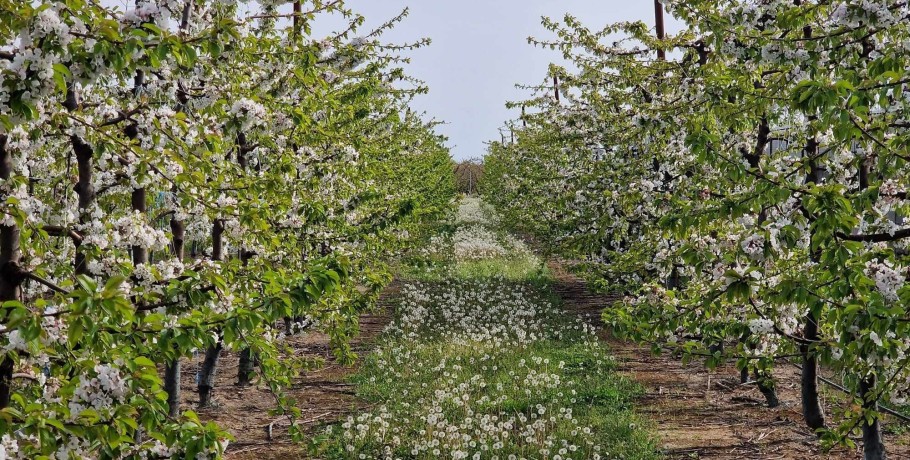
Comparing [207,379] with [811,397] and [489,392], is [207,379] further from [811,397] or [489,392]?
[811,397]

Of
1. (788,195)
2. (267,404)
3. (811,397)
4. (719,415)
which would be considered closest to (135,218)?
(788,195)

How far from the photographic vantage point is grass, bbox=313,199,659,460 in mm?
8211

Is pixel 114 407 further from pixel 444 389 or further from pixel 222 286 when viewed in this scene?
pixel 444 389

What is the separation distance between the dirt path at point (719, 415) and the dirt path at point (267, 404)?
4.37 metres

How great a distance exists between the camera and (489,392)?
10.3 metres

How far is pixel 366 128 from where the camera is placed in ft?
50.9

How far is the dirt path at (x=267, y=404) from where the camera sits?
8.77 meters

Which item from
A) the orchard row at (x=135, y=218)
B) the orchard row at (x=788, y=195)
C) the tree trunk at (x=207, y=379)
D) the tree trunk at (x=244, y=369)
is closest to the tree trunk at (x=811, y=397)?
the orchard row at (x=788, y=195)

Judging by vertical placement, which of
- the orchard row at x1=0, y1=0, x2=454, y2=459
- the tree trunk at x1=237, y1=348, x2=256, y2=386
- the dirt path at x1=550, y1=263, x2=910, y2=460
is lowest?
the dirt path at x1=550, y1=263, x2=910, y2=460

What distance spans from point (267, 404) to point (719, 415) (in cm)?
638

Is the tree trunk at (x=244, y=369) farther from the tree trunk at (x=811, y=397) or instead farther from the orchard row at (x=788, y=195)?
the tree trunk at (x=811, y=397)

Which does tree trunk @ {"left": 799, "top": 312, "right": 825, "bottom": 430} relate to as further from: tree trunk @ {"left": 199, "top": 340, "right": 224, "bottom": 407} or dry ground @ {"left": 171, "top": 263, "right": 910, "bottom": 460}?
tree trunk @ {"left": 199, "top": 340, "right": 224, "bottom": 407}

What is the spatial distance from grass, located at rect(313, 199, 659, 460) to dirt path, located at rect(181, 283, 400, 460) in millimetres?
395

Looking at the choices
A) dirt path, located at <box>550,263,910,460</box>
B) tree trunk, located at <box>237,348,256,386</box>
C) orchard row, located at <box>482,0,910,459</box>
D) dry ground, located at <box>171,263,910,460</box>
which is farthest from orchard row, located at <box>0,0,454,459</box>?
dirt path, located at <box>550,263,910,460</box>
